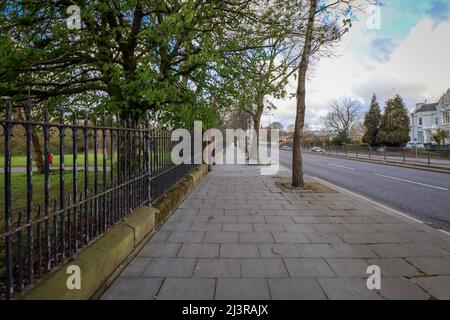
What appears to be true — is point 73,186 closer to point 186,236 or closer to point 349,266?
point 186,236

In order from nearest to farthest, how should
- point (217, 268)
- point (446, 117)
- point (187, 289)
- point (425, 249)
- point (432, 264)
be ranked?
point (187, 289), point (217, 268), point (432, 264), point (425, 249), point (446, 117)

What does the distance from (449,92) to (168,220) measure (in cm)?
6440

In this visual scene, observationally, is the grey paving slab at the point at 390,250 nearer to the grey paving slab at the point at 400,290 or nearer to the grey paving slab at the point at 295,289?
the grey paving slab at the point at 400,290

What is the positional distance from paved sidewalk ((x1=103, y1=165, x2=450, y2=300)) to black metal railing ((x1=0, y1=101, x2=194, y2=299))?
72 centimetres

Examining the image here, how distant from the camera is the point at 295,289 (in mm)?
3246

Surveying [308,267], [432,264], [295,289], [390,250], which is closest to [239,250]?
[308,267]

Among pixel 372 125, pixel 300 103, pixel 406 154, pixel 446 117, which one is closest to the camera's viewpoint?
pixel 300 103

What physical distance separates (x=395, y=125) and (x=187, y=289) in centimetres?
5609

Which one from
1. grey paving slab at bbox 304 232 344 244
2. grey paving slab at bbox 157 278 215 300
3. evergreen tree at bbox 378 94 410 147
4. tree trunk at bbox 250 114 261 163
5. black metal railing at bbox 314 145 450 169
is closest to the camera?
grey paving slab at bbox 157 278 215 300

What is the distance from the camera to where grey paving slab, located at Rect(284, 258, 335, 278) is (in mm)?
3619

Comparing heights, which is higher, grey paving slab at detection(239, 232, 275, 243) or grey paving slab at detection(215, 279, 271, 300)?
grey paving slab at detection(239, 232, 275, 243)

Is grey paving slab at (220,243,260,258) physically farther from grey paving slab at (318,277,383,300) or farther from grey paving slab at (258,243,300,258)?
grey paving slab at (318,277,383,300)

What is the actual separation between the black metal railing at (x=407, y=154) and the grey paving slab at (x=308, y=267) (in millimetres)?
21663

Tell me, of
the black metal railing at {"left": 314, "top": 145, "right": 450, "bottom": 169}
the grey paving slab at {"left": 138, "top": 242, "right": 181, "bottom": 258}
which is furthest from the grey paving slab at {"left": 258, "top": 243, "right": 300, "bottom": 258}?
the black metal railing at {"left": 314, "top": 145, "right": 450, "bottom": 169}
